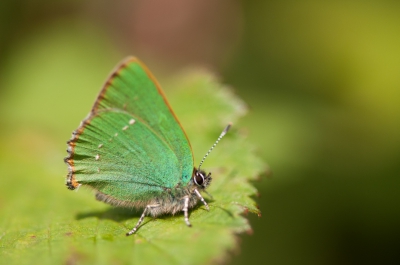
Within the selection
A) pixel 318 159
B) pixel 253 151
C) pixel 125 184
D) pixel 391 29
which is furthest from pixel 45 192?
pixel 391 29

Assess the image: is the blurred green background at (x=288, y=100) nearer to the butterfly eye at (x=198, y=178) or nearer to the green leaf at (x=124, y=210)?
the green leaf at (x=124, y=210)

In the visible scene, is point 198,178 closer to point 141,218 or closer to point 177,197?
point 177,197

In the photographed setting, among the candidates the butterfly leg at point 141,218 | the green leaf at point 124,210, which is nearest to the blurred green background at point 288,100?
the green leaf at point 124,210

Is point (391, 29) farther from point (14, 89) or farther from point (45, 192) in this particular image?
point (14, 89)

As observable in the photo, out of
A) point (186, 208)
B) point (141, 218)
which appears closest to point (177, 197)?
point (186, 208)

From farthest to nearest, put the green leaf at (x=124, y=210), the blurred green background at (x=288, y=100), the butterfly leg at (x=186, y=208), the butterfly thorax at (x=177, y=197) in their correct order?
the blurred green background at (x=288, y=100) → the butterfly thorax at (x=177, y=197) → the butterfly leg at (x=186, y=208) → the green leaf at (x=124, y=210)

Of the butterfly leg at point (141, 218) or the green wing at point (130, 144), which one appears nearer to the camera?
the butterfly leg at point (141, 218)

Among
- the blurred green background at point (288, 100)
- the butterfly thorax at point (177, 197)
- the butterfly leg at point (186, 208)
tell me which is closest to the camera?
the butterfly leg at point (186, 208)
